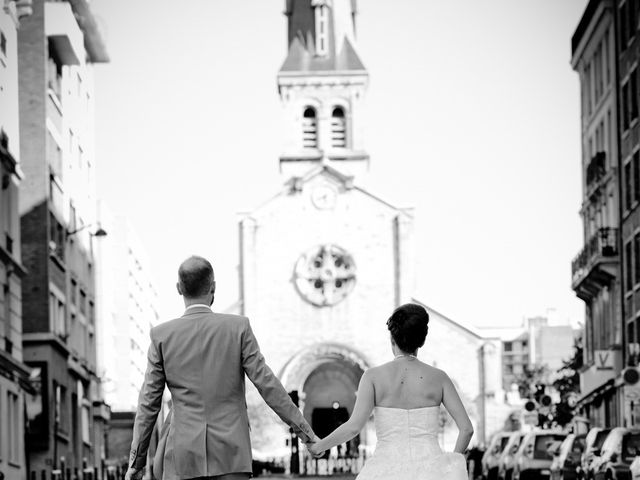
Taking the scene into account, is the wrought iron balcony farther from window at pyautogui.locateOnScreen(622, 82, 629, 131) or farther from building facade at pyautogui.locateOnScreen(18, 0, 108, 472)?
building facade at pyautogui.locateOnScreen(18, 0, 108, 472)

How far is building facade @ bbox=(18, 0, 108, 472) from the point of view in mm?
46312

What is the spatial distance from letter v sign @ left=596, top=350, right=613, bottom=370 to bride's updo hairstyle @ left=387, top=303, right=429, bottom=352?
138 feet

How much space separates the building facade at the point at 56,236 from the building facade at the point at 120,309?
1912 centimetres

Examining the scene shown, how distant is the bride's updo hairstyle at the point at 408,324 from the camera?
31.6ft

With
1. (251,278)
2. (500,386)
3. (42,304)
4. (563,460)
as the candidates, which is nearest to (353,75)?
(251,278)

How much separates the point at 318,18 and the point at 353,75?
3576 mm

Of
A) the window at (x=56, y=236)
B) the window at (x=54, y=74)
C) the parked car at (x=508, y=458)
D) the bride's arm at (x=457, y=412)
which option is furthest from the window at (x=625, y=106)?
the bride's arm at (x=457, y=412)

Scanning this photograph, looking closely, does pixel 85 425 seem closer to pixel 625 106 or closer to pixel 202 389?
pixel 625 106

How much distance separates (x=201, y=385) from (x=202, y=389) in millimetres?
23

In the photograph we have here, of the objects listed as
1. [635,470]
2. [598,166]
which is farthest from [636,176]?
[635,470]

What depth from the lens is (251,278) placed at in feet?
268

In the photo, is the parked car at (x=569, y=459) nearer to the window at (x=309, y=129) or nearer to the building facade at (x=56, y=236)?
the building facade at (x=56, y=236)

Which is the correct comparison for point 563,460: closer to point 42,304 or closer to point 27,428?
point 27,428

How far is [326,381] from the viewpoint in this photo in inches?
3260
